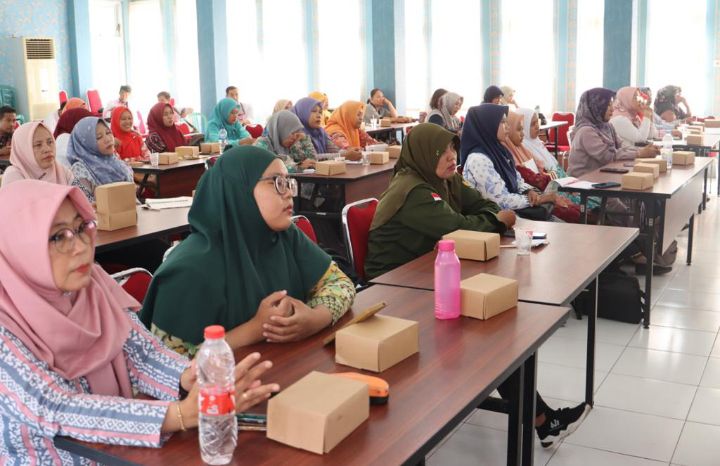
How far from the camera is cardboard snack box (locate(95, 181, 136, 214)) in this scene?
340 centimetres

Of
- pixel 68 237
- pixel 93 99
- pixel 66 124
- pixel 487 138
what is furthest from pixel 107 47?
pixel 68 237

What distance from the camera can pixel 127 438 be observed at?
1350 mm

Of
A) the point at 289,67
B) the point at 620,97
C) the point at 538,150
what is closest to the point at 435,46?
the point at 289,67

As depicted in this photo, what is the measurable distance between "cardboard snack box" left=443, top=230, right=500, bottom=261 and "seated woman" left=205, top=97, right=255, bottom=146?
545 cm

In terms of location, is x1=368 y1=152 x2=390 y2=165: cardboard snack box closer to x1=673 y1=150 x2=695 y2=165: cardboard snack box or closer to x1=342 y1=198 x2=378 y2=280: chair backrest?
x1=673 y1=150 x2=695 y2=165: cardboard snack box

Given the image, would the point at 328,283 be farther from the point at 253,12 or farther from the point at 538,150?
the point at 253,12

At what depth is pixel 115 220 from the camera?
344 centimetres

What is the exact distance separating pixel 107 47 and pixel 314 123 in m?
9.02

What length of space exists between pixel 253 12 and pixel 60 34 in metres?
3.68

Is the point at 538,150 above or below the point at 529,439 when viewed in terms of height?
above

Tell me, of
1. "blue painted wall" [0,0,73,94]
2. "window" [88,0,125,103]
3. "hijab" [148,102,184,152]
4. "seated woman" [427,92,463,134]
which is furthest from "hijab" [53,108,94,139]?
"window" [88,0,125,103]

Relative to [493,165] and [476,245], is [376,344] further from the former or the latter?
[493,165]

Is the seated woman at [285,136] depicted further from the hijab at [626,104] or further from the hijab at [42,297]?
the hijab at [42,297]

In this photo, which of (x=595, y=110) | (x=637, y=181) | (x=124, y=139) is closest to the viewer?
(x=637, y=181)
